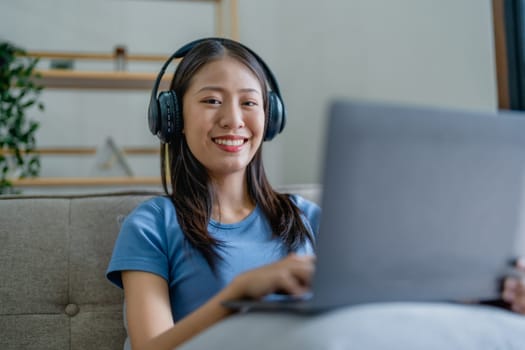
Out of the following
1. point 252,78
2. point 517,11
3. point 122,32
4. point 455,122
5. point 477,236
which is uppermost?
point 122,32

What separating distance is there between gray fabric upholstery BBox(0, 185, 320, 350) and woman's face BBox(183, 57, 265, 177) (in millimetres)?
258

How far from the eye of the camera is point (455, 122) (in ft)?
2.10

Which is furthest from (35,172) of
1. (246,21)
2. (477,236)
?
(477,236)

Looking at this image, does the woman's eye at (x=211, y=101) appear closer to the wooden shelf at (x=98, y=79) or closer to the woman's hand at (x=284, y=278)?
the woman's hand at (x=284, y=278)

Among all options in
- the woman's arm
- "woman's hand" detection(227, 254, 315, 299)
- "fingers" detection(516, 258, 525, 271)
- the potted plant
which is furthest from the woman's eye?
the potted plant

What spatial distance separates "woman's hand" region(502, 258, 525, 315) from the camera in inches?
28.4

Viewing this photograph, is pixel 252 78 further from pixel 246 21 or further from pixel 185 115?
pixel 246 21

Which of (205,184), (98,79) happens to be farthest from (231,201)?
(98,79)

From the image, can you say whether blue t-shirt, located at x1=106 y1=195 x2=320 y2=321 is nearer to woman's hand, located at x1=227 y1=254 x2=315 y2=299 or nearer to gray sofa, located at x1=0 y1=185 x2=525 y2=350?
gray sofa, located at x1=0 y1=185 x2=525 y2=350

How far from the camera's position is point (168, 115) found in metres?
1.16

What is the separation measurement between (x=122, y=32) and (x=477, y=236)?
287 centimetres

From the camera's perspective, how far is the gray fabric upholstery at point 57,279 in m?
1.20

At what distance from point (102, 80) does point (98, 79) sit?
1.0 inches

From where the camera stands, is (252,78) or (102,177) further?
(102,177)
